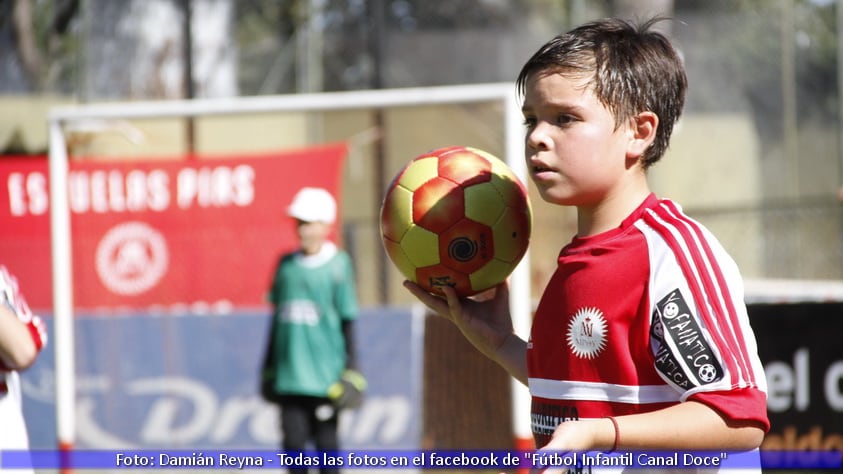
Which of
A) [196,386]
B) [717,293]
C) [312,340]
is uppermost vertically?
[717,293]

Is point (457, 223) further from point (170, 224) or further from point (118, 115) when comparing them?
point (170, 224)

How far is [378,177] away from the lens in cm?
1007

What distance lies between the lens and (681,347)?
6.30 feet

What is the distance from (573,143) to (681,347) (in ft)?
1.49

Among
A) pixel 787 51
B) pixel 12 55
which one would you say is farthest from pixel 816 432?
pixel 12 55

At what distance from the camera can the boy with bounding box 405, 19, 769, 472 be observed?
1.88 meters

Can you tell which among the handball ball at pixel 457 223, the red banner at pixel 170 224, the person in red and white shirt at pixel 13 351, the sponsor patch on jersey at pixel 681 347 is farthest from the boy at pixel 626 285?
the red banner at pixel 170 224

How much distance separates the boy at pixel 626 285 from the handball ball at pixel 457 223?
32cm

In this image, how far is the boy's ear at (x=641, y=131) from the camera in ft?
7.00

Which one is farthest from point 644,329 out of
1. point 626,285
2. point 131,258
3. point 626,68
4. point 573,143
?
point 131,258

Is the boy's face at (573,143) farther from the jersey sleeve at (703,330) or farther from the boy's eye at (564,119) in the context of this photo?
the jersey sleeve at (703,330)

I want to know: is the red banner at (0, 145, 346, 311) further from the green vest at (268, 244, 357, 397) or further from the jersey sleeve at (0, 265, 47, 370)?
the jersey sleeve at (0, 265, 47, 370)

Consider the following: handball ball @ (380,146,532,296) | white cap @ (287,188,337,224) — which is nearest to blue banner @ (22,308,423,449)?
white cap @ (287,188,337,224)

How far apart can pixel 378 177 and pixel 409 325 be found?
2.35 metres
